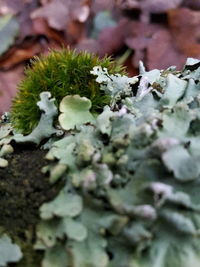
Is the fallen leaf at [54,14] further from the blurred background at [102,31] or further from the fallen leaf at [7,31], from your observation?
the fallen leaf at [7,31]

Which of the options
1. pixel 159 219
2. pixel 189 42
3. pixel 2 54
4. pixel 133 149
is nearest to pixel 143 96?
pixel 133 149

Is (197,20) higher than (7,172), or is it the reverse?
(7,172)

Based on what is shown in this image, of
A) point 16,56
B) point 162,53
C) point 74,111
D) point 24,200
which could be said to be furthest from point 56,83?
point 16,56

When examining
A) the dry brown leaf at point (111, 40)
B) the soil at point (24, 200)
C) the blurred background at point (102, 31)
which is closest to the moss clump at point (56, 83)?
the soil at point (24, 200)

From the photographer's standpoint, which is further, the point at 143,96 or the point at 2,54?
the point at 2,54

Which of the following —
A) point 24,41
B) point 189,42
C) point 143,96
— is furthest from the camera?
point 24,41

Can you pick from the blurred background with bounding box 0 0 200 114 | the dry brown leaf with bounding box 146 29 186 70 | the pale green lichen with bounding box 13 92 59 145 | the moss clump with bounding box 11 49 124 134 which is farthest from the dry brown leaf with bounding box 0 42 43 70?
the pale green lichen with bounding box 13 92 59 145

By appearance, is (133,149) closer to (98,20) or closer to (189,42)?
(189,42)
